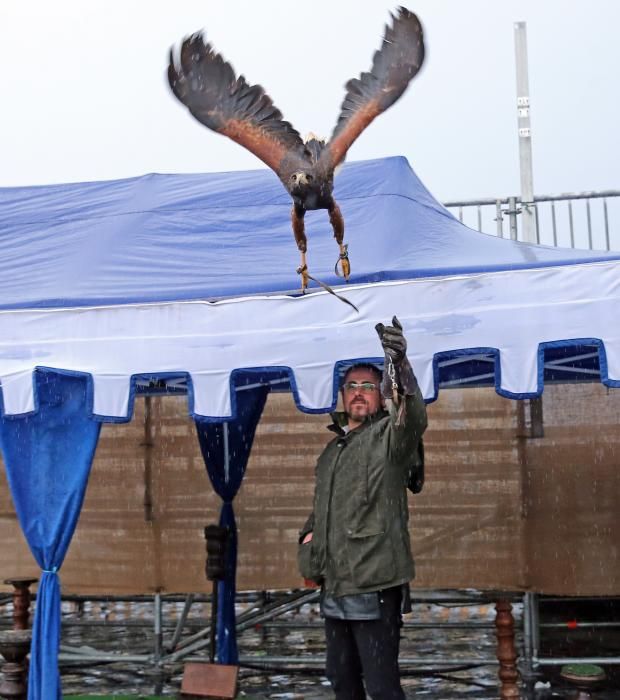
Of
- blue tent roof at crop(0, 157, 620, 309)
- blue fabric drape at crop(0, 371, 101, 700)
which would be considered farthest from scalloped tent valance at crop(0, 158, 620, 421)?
blue fabric drape at crop(0, 371, 101, 700)

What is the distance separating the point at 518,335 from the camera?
423 centimetres

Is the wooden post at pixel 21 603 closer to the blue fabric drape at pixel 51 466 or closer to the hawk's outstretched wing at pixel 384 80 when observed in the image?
the blue fabric drape at pixel 51 466

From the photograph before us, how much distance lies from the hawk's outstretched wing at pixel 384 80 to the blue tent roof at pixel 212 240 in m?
0.78

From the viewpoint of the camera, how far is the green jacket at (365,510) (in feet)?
12.8

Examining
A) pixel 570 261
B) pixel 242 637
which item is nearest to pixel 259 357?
pixel 570 261

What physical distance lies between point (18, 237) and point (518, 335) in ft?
11.3

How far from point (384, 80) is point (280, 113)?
0.42m

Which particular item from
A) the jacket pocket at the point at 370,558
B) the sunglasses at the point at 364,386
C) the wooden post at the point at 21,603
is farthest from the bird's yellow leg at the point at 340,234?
the wooden post at the point at 21,603

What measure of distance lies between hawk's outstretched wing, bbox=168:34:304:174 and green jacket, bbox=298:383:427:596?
1118mm

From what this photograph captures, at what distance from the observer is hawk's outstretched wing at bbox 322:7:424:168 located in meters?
4.01

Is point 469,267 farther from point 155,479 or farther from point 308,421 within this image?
point 155,479

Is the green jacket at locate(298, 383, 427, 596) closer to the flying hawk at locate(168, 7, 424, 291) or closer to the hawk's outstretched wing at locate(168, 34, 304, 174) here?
Result: the flying hawk at locate(168, 7, 424, 291)

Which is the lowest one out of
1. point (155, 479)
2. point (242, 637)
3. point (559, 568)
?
point (242, 637)

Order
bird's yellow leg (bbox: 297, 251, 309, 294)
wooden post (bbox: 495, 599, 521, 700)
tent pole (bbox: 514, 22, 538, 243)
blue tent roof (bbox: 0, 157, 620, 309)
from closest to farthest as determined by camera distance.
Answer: bird's yellow leg (bbox: 297, 251, 309, 294) < blue tent roof (bbox: 0, 157, 620, 309) < wooden post (bbox: 495, 599, 521, 700) < tent pole (bbox: 514, 22, 538, 243)
